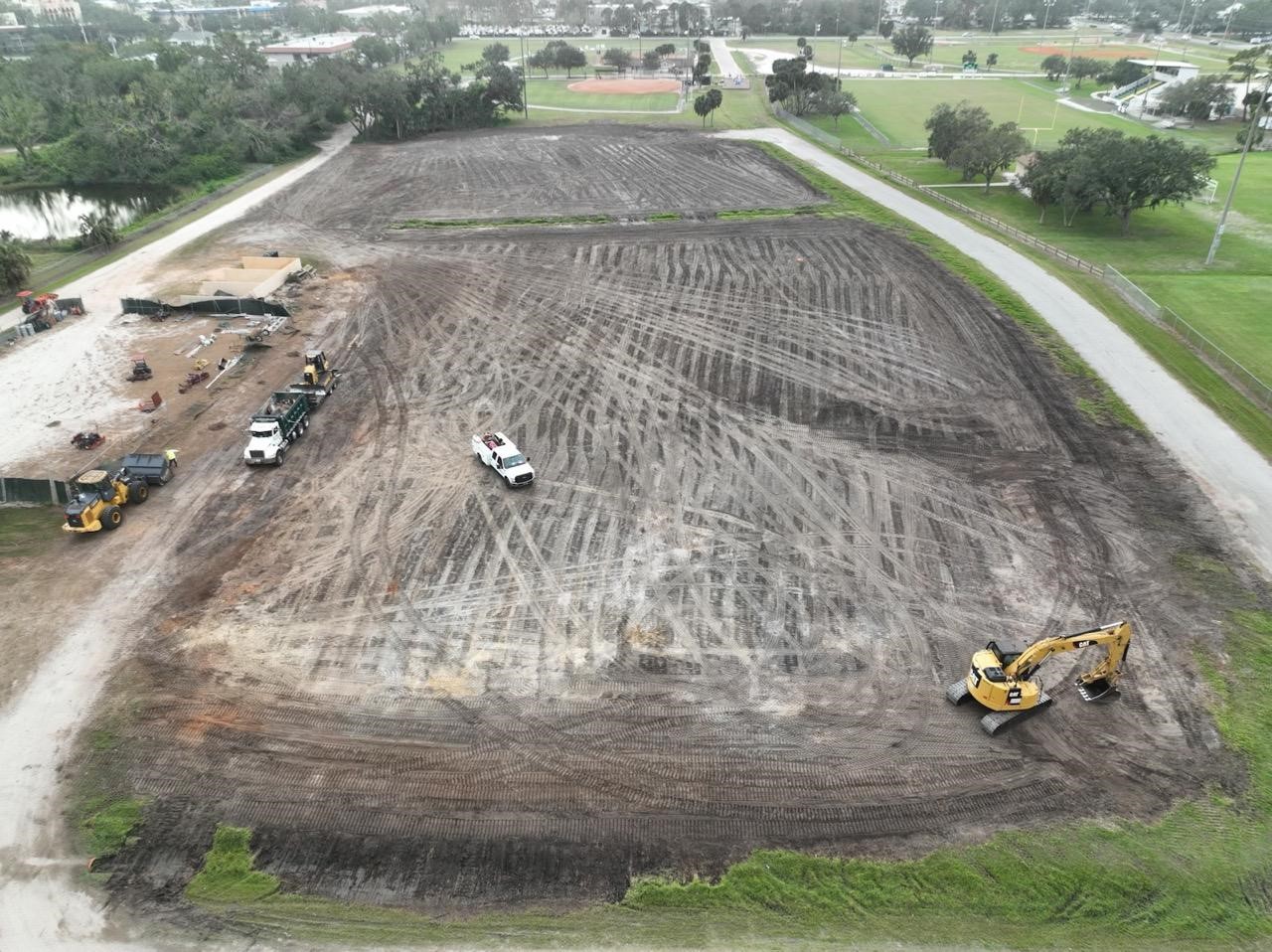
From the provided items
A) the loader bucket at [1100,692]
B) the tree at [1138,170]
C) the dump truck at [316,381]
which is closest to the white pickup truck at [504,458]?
the dump truck at [316,381]

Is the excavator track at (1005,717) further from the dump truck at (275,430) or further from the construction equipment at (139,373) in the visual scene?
the construction equipment at (139,373)

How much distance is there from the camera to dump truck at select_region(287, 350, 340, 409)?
33281 mm

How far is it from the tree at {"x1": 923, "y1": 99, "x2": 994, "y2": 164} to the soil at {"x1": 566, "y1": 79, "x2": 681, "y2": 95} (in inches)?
2113

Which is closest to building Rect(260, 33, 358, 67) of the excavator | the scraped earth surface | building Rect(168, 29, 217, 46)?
building Rect(168, 29, 217, 46)

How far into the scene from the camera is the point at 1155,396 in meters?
32.6

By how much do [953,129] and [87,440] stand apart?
64.0 metres

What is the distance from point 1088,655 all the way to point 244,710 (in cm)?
2175

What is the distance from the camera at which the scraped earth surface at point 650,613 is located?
55.8 feet

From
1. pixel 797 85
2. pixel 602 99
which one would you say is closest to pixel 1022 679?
pixel 797 85

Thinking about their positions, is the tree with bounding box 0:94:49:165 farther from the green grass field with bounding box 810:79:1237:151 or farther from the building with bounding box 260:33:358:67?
the green grass field with bounding box 810:79:1237:151

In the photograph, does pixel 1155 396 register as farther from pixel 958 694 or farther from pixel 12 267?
pixel 12 267

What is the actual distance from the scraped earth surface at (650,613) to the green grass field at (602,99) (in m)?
72.8

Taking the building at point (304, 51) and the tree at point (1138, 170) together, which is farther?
the building at point (304, 51)

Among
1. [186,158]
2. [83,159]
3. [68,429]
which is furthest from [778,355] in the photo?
[83,159]
